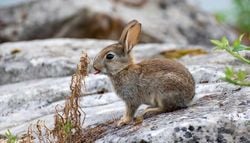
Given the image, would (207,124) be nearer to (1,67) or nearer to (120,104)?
(120,104)

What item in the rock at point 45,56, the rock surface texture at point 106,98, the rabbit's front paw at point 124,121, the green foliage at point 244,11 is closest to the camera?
the rock surface texture at point 106,98

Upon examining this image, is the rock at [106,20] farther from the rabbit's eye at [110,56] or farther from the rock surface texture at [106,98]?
the rabbit's eye at [110,56]

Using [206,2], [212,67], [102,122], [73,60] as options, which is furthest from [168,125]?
[206,2]

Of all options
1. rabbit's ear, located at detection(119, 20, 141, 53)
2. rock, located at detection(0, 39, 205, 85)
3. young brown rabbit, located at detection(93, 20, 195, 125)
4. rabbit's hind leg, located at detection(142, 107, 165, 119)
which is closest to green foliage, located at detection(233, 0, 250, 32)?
rock, located at detection(0, 39, 205, 85)

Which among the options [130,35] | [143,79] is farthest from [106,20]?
[143,79]

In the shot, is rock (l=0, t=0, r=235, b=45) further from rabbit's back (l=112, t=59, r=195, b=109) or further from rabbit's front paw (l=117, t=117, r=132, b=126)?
rabbit's front paw (l=117, t=117, r=132, b=126)

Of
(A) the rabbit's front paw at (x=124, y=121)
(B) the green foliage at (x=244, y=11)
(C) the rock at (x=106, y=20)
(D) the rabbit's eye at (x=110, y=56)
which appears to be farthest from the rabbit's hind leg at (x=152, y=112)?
(C) the rock at (x=106, y=20)

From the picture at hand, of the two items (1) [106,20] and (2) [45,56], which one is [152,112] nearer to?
(2) [45,56]
